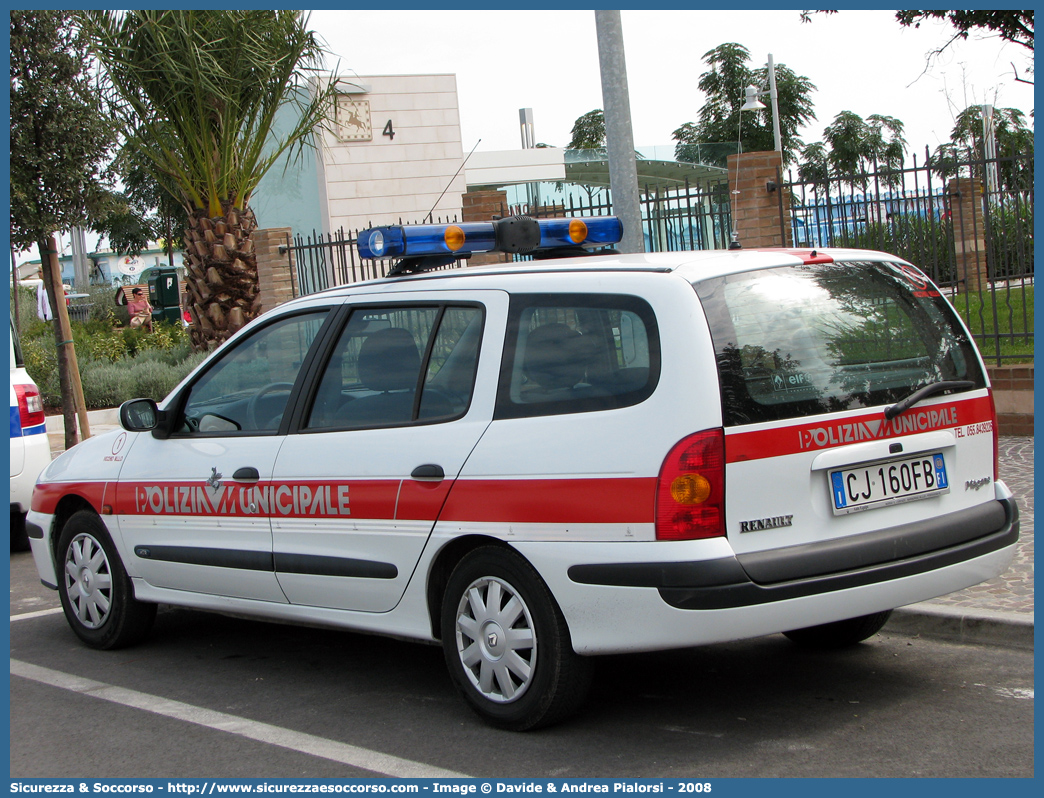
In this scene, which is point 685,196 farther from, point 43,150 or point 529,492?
point 529,492

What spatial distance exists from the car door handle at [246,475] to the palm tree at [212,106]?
8327 mm

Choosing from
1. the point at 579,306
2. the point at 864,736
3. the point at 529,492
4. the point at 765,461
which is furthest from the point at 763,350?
the point at 864,736

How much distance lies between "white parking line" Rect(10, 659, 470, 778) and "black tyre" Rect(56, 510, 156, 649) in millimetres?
333

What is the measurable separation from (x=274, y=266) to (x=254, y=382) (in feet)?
37.8

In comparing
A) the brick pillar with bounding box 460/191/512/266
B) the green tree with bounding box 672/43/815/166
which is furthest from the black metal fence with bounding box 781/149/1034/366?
the green tree with bounding box 672/43/815/166

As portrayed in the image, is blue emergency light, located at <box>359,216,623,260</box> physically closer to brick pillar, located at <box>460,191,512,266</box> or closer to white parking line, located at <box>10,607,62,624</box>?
white parking line, located at <box>10,607,62,624</box>

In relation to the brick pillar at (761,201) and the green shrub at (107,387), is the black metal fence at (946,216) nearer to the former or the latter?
the brick pillar at (761,201)

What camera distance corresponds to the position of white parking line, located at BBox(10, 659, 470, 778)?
12.8ft

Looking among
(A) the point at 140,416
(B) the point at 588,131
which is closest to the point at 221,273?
(A) the point at 140,416

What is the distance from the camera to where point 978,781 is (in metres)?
3.56

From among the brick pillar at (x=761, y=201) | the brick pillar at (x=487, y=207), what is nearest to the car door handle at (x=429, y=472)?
the brick pillar at (x=761, y=201)

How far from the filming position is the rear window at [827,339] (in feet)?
12.6

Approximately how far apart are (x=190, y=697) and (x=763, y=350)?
280 cm

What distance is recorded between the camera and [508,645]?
4078 millimetres
